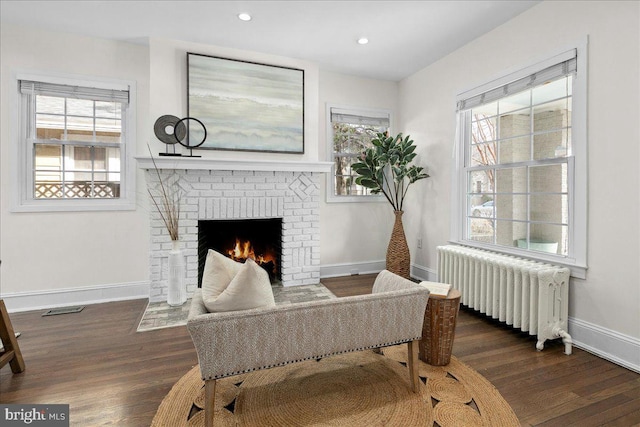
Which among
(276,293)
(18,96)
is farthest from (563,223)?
(18,96)

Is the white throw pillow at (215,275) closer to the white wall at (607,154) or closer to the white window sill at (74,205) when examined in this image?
the white window sill at (74,205)

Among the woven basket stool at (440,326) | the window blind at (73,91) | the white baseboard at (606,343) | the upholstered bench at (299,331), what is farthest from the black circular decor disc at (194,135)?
the white baseboard at (606,343)

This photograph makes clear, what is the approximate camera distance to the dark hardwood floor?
183 cm

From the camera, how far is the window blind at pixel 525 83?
266 cm

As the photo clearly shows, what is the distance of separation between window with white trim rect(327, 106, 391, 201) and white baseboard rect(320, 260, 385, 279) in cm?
97

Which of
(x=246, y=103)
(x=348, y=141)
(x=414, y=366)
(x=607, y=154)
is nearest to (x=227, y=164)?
(x=246, y=103)

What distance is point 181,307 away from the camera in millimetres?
3475

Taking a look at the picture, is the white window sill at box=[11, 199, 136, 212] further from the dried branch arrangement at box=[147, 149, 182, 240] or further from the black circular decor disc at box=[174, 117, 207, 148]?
the black circular decor disc at box=[174, 117, 207, 148]

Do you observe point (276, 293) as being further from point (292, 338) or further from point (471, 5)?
point (471, 5)

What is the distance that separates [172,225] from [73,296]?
51.9 inches

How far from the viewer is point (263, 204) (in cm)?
412

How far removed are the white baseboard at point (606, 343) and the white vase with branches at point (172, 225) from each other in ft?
Result: 12.1

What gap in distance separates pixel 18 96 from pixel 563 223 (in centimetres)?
541

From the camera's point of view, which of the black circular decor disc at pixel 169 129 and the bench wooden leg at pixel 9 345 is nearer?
the bench wooden leg at pixel 9 345
